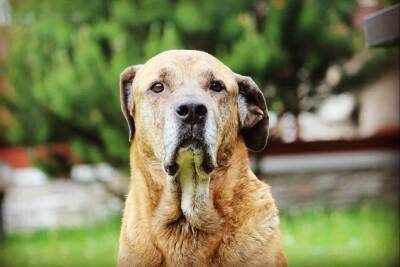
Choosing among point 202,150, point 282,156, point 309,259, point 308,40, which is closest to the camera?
point 202,150

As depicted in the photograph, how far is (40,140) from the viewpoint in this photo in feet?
25.7

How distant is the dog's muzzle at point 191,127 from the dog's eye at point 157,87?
22 centimetres

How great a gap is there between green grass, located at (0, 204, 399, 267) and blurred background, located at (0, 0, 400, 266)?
0.08ft

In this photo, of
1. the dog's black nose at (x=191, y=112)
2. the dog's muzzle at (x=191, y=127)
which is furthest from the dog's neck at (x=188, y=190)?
the dog's black nose at (x=191, y=112)

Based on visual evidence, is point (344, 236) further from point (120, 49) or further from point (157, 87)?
point (157, 87)

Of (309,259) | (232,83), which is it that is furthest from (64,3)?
(232,83)

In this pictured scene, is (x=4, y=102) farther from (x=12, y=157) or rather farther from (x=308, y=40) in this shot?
(x=308, y=40)

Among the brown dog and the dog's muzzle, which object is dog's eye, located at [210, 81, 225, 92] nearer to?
the brown dog

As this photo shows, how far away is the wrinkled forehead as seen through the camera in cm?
296

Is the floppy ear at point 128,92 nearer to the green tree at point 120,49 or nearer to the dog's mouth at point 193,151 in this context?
the dog's mouth at point 193,151

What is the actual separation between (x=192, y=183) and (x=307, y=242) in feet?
11.5

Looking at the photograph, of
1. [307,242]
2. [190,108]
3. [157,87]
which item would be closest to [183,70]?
[157,87]

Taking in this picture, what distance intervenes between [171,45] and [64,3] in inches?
86.3

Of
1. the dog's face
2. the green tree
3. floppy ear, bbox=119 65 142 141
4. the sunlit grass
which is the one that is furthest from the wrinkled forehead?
the green tree
